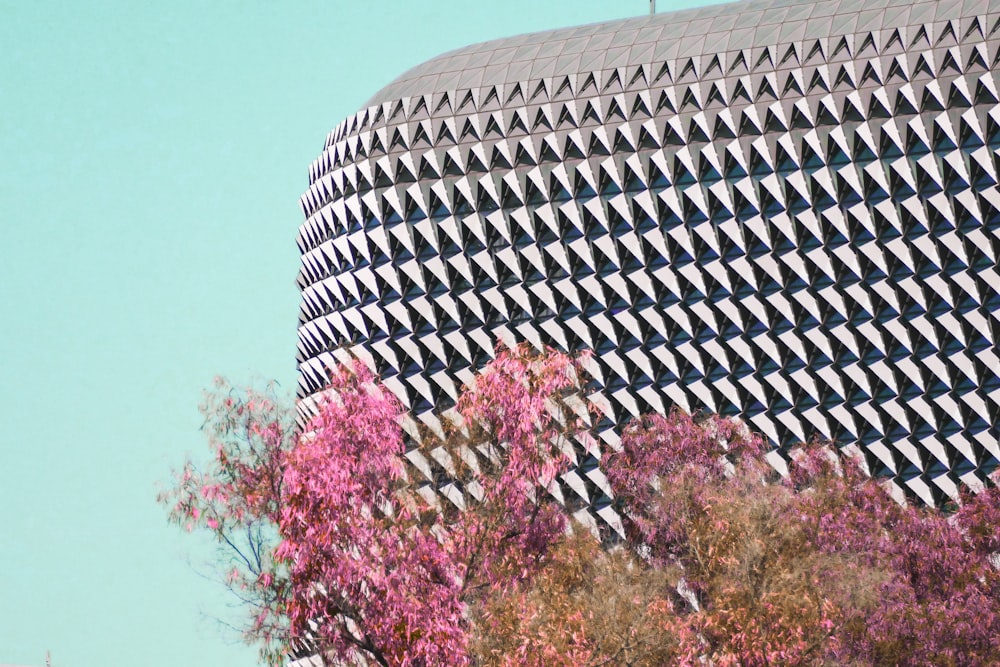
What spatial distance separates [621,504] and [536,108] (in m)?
40.6

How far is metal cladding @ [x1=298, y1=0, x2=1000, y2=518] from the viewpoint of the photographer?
228ft

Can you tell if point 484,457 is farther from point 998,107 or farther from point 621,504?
point 998,107

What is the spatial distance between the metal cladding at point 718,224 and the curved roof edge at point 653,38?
0.59ft

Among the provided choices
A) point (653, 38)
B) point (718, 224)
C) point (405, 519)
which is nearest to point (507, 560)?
point (405, 519)

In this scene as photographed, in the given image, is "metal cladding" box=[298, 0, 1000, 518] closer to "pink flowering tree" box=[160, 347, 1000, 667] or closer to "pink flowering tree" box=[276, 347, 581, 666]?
"pink flowering tree" box=[160, 347, 1000, 667]

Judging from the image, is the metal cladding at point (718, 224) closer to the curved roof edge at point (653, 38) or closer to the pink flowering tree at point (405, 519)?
the curved roof edge at point (653, 38)

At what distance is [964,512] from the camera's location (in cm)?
3775

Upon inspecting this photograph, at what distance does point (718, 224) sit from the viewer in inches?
2864

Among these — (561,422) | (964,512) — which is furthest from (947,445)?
(561,422)

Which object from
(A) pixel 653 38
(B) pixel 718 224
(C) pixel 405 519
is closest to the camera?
(C) pixel 405 519

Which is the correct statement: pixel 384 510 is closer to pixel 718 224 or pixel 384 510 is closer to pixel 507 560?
pixel 507 560

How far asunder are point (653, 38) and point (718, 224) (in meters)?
11.6

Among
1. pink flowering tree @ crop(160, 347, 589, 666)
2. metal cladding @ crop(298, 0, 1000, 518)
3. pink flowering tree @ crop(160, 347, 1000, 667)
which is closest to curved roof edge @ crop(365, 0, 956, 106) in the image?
metal cladding @ crop(298, 0, 1000, 518)

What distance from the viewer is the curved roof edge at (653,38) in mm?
72000
